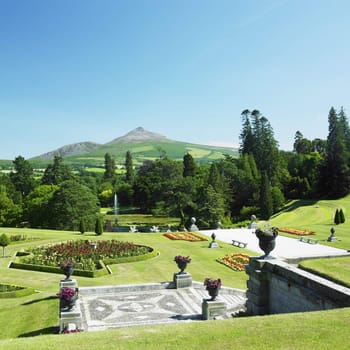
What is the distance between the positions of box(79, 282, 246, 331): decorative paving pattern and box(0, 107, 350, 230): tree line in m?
24.7

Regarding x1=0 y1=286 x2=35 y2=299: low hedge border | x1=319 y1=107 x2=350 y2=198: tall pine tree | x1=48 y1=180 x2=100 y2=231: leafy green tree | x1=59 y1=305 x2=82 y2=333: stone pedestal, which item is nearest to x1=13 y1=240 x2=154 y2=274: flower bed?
x1=0 y1=286 x2=35 y2=299: low hedge border

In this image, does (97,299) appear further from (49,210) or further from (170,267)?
(49,210)

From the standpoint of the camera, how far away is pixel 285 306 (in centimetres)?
1116

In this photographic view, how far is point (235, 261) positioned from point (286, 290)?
15110 mm

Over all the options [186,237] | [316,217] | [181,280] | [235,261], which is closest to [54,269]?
[181,280]

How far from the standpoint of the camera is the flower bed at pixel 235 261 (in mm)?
24516

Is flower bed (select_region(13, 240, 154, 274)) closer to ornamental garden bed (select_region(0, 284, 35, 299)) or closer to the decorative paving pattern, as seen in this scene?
ornamental garden bed (select_region(0, 284, 35, 299))

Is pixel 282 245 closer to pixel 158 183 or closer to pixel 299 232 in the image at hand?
pixel 299 232

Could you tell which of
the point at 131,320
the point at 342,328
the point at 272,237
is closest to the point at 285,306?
the point at 272,237

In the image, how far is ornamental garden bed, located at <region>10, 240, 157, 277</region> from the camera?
24.2 m

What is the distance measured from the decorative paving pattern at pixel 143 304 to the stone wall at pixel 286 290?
7.69 feet

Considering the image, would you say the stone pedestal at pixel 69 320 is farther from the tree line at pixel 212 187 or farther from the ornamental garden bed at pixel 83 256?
the tree line at pixel 212 187

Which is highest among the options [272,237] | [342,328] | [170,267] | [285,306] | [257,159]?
[257,159]

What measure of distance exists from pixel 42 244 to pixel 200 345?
2949cm
